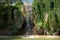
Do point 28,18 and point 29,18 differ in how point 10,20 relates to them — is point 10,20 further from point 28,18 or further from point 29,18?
point 29,18

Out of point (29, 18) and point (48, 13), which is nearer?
point (48, 13)

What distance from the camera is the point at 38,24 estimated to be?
22.1 meters

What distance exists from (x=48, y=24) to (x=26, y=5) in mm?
4133

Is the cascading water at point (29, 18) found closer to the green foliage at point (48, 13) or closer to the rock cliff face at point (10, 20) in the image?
the green foliage at point (48, 13)

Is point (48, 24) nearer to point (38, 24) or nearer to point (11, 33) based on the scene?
point (38, 24)

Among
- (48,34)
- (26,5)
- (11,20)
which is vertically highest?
(26,5)

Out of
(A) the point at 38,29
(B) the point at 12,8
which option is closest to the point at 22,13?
(B) the point at 12,8

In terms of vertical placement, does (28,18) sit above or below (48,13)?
below

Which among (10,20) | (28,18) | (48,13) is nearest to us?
(48,13)

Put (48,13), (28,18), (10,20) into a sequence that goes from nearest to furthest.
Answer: (48,13), (10,20), (28,18)

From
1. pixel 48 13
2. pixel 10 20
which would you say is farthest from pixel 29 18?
pixel 48 13

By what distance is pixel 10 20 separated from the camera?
879 inches

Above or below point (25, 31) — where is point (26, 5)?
above

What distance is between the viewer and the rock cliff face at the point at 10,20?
22047mm
